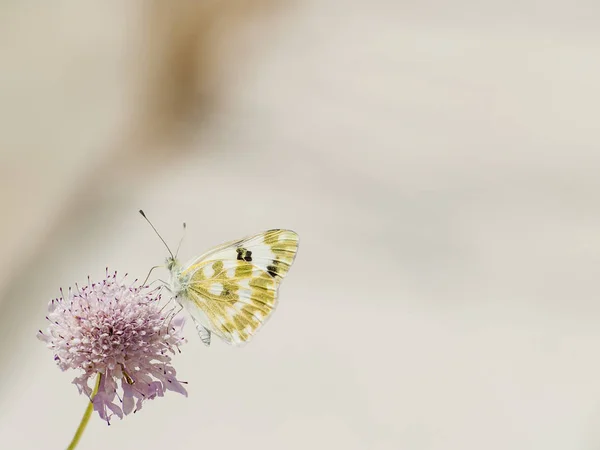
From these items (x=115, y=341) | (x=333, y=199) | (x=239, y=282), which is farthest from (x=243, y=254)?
(x=333, y=199)

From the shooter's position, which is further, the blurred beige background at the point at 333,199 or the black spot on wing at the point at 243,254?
the blurred beige background at the point at 333,199

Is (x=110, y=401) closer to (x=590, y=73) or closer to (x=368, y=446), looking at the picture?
(x=368, y=446)

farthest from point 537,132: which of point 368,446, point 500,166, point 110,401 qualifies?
point 110,401

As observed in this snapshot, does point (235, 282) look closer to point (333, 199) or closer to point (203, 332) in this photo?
point (203, 332)

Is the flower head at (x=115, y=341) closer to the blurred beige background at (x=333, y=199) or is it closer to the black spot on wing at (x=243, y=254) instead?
the black spot on wing at (x=243, y=254)

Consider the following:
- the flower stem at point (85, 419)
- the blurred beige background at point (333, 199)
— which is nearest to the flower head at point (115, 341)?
the flower stem at point (85, 419)

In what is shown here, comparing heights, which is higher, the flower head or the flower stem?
the flower head

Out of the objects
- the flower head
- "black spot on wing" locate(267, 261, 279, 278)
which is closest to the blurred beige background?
"black spot on wing" locate(267, 261, 279, 278)

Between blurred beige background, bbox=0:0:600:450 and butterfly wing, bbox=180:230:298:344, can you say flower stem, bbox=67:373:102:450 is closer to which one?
butterfly wing, bbox=180:230:298:344
